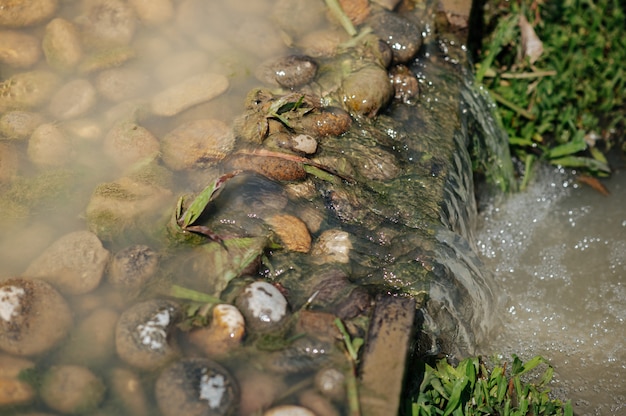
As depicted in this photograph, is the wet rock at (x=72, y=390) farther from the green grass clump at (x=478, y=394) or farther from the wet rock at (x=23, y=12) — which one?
the wet rock at (x=23, y=12)

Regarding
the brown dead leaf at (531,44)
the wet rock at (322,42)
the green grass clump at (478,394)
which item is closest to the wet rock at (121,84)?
the wet rock at (322,42)

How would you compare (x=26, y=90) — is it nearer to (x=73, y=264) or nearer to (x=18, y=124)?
(x=18, y=124)

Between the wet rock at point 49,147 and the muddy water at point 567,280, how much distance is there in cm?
201

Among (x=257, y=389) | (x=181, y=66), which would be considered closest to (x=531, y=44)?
(x=181, y=66)

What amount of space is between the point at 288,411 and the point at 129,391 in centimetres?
50

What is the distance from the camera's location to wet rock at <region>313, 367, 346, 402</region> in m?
2.01

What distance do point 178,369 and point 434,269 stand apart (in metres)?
1.06

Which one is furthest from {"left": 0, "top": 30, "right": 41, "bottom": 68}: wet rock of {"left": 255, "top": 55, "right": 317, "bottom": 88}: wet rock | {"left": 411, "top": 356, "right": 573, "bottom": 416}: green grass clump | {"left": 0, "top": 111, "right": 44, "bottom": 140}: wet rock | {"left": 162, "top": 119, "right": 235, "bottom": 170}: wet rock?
{"left": 411, "top": 356, "right": 573, "bottom": 416}: green grass clump

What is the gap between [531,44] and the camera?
13.6 ft

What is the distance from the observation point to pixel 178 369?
2006mm

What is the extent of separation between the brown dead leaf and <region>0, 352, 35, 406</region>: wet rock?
3340 millimetres

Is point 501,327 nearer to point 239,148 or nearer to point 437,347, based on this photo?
point 437,347

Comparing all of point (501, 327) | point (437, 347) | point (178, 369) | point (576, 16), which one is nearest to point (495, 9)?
point (576, 16)

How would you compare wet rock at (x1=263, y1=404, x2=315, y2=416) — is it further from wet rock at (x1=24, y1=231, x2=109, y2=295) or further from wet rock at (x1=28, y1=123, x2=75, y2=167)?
wet rock at (x1=28, y1=123, x2=75, y2=167)
